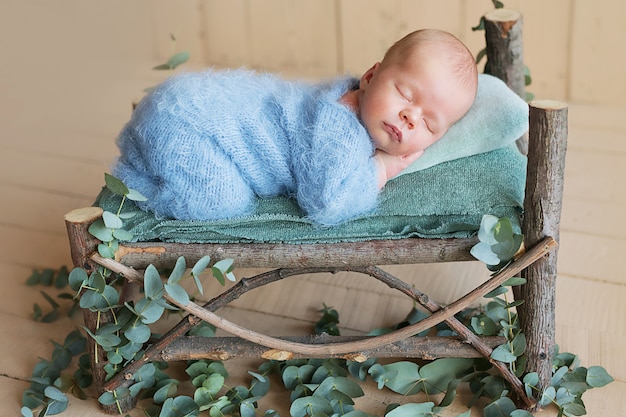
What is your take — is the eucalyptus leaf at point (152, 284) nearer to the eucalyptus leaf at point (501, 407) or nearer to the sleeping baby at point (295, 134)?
the sleeping baby at point (295, 134)

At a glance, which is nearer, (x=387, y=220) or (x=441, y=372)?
(x=387, y=220)

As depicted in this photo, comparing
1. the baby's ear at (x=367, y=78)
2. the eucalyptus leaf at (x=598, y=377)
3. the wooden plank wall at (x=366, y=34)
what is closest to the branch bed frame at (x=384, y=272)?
the eucalyptus leaf at (x=598, y=377)

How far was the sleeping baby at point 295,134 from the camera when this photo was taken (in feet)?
4.91

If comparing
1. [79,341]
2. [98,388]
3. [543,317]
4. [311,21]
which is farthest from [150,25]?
[543,317]

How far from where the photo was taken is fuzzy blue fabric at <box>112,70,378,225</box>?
1494 mm

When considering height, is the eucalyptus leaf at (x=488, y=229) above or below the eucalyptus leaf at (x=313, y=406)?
above

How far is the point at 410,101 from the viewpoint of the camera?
1522 millimetres

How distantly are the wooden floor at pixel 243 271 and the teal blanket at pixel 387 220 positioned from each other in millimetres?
420

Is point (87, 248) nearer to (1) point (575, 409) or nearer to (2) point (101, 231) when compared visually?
(2) point (101, 231)

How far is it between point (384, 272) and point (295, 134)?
12.3 inches

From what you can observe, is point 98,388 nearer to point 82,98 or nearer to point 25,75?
point 82,98

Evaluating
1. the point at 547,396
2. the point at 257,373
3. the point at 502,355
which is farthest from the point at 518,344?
the point at 257,373

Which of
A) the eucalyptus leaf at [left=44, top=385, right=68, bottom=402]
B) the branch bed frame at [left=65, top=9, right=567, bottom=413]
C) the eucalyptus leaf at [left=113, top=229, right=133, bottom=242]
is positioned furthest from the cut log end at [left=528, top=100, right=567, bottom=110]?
the eucalyptus leaf at [left=44, top=385, right=68, bottom=402]

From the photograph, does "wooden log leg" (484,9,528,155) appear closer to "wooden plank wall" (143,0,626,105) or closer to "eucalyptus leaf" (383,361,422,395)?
"eucalyptus leaf" (383,361,422,395)
